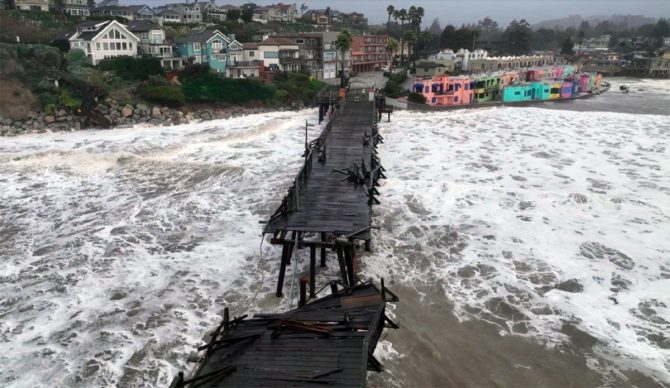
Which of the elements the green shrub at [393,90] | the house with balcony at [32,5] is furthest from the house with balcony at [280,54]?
the house with balcony at [32,5]

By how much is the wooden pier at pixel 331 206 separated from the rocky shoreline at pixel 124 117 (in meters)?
23.8

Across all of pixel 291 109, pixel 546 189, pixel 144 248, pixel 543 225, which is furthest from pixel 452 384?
pixel 291 109

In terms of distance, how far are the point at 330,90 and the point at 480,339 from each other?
138 feet

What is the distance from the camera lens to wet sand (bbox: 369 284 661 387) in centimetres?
1314

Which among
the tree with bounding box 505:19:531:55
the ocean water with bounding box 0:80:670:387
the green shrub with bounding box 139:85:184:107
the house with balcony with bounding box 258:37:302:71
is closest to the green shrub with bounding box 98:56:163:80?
the green shrub with bounding box 139:85:184:107

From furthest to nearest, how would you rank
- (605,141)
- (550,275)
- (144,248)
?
1. (605,141)
2. (144,248)
3. (550,275)

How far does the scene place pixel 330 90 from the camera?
174 feet

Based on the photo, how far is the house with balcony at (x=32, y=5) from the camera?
265 ft

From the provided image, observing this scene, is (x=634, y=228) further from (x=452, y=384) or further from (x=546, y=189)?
(x=452, y=384)

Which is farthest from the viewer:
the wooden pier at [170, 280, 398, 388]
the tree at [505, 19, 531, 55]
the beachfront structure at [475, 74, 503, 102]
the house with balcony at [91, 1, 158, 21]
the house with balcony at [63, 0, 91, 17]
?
the tree at [505, 19, 531, 55]

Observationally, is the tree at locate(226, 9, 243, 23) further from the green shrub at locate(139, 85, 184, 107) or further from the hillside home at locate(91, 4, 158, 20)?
the green shrub at locate(139, 85, 184, 107)

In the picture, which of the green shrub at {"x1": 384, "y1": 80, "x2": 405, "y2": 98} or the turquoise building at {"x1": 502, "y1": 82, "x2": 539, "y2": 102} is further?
the turquoise building at {"x1": 502, "y1": 82, "x2": 539, "y2": 102}

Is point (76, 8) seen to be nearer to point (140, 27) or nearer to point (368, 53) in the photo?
point (140, 27)

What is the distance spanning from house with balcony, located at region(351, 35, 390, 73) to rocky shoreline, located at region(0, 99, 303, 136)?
127 ft
